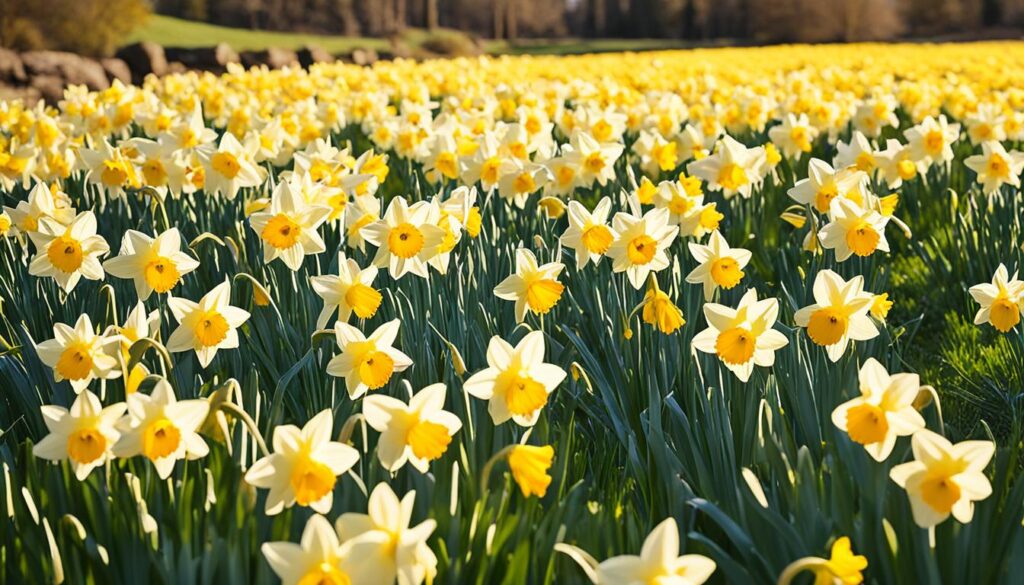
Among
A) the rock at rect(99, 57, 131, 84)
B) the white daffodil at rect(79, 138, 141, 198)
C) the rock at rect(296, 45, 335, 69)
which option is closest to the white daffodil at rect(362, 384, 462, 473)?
the white daffodil at rect(79, 138, 141, 198)

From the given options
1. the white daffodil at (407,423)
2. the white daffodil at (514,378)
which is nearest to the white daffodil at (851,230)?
the white daffodil at (514,378)

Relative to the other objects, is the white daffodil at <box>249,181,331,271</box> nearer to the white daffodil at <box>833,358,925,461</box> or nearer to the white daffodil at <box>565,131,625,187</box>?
the white daffodil at <box>565,131,625,187</box>

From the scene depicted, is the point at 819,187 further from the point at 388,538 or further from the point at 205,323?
the point at 388,538

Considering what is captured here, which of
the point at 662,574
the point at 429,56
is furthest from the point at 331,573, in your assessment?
the point at 429,56

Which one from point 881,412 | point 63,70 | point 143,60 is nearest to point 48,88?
point 63,70

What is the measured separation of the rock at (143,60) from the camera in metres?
14.4

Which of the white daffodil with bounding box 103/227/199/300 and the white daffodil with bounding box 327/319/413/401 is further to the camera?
the white daffodil with bounding box 103/227/199/300

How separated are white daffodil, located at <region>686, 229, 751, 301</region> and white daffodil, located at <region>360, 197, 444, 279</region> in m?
0.62

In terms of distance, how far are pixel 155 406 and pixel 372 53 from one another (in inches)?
709

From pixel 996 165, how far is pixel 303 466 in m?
2.95

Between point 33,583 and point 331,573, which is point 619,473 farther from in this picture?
point 33,583

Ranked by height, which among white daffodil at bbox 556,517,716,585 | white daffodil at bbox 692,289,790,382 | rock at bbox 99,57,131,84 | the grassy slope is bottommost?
white daffodil at bbox 556,517,716,585

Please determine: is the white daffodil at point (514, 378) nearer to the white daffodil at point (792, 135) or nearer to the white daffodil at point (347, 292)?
the white daffodil at point (347, 292)

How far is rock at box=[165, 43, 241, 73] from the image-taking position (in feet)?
50.7
